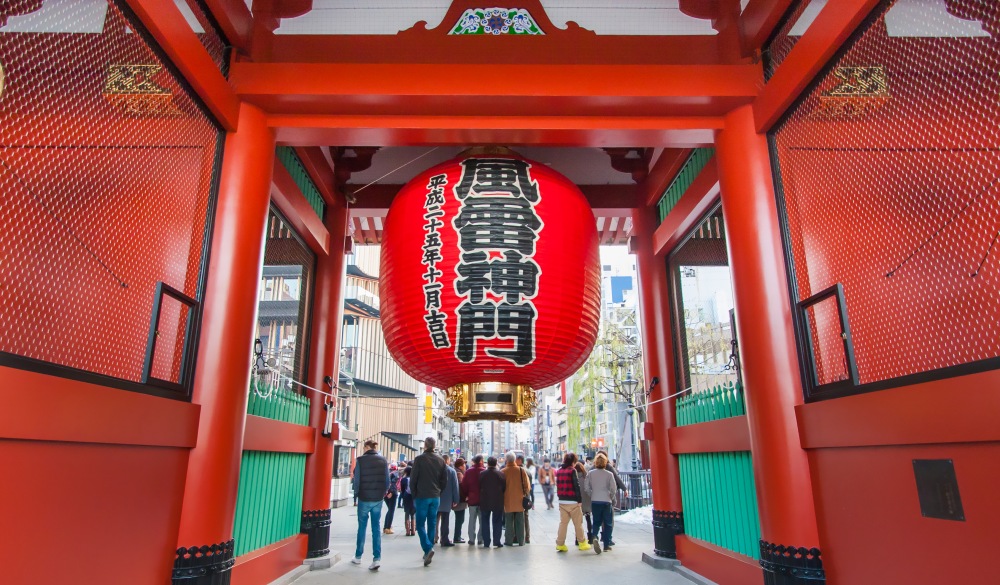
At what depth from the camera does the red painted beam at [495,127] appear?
4.64 metres

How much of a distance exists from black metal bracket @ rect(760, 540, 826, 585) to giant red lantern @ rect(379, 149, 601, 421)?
75.0 inches

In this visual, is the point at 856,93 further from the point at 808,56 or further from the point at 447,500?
the point at 447,500

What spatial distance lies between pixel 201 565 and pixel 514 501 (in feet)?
18.1

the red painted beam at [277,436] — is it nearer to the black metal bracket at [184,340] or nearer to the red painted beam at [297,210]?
the black metal bracket at [184,340]

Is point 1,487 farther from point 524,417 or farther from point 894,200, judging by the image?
point 894,200

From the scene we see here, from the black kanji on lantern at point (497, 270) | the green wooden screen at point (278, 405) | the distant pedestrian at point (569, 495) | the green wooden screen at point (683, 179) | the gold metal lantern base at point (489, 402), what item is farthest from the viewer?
the distant pedestrian at point (569, 495)

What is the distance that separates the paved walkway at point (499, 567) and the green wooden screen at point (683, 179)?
4.38 m

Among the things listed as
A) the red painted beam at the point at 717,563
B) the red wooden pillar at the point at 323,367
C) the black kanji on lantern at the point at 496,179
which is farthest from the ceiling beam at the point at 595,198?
the red painted beam at the point at 717,563

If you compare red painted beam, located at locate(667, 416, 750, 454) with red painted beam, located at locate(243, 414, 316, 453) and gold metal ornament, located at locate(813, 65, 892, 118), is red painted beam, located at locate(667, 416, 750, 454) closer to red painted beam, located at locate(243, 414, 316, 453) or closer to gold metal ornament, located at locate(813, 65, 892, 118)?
gold metal ornament, located at locate(813, 65, 892, 118)

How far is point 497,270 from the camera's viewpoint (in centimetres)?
388

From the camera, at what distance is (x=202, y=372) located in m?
3.84

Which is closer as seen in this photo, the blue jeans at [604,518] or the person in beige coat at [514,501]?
the blue jeans at [604,518]

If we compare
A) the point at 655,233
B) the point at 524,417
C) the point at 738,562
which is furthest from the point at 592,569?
the point at 655,233

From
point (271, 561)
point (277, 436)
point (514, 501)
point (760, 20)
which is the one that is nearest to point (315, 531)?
point (271, 561)
